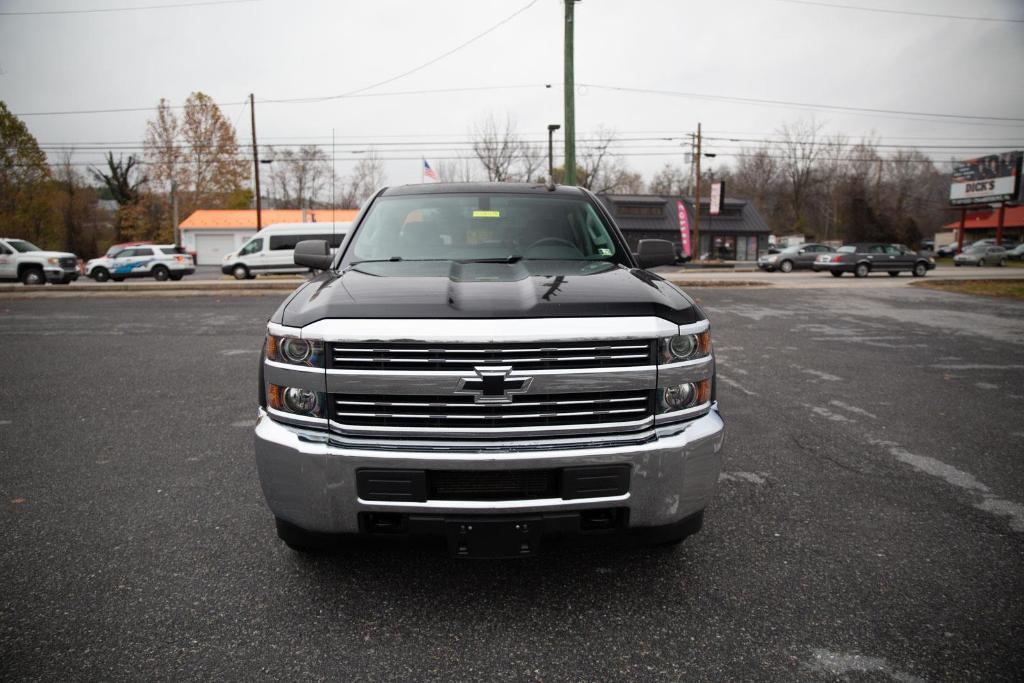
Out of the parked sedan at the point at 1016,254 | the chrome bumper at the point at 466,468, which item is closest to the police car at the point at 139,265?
the chrome bumper at the point at 466,468

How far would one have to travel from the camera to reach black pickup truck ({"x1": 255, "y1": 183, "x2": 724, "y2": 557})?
2260 mm

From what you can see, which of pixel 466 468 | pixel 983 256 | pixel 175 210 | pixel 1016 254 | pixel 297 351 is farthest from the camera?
pixel 175 210

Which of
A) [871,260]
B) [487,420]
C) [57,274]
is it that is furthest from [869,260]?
[57,274]

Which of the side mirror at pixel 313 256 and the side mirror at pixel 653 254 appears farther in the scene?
the side mirror at pixel 313 256

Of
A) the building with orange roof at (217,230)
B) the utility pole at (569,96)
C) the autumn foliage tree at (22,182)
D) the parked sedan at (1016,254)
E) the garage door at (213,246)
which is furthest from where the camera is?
the garage door at (213,246)

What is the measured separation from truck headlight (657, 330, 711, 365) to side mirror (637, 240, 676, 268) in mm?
1397

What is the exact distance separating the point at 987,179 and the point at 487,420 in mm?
61285

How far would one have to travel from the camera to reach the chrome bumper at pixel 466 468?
2240mm

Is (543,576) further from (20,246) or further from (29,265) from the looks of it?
(20,246)

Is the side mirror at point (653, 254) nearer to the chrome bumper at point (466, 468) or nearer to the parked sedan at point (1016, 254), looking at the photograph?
the chrome bumper at point (466, 468)

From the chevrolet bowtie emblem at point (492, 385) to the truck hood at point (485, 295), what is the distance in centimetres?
21

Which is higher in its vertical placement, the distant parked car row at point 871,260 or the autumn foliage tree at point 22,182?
the autumn foliage tree at point 22,182

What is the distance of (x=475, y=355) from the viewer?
7.50 feet

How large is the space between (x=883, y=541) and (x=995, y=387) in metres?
4.65
